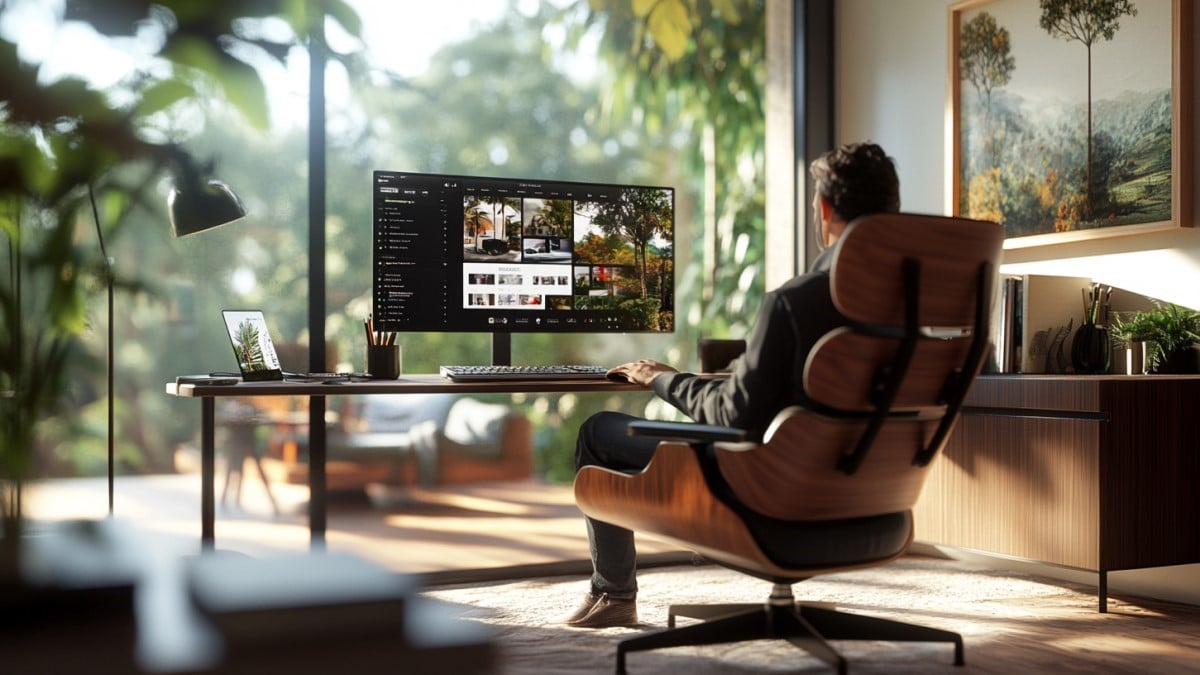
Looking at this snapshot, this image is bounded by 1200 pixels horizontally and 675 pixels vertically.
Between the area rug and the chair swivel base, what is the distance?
110 millimetres

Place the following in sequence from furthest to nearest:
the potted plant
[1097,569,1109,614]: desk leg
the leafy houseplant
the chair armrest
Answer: the potted plant
[1097,569,1109,614]: desk leg
the leafy houseplant
the chair armrest

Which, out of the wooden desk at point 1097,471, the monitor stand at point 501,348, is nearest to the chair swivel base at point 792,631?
the wooden desk at point 1097,471

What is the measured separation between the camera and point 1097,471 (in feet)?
10.2

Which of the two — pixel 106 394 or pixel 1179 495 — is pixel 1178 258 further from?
pixel 106 394

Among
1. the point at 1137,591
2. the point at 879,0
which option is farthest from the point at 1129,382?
the point at 879,0

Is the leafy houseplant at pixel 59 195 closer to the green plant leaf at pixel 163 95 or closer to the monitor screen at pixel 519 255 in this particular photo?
the green plant leaf at pixel 163 95

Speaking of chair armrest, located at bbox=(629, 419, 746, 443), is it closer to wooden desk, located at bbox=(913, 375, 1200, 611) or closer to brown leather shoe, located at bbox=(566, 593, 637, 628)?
brown leather shoe, located at bbox=(566, 593, 637, 628)

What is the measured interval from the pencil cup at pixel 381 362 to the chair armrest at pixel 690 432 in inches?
40.4

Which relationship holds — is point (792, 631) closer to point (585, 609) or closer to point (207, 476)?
point (585, 609)

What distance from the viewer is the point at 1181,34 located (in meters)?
3.34

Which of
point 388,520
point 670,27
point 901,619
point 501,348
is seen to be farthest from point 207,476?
point 670,27

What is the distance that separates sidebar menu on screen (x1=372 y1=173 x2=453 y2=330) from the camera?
312 cm

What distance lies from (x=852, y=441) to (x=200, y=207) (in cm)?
175

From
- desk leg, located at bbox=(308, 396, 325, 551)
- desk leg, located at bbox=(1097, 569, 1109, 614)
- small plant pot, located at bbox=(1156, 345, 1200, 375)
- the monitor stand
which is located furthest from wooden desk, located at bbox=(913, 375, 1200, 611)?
desk leg, located at bbox=(308, 396, 325, 551)
